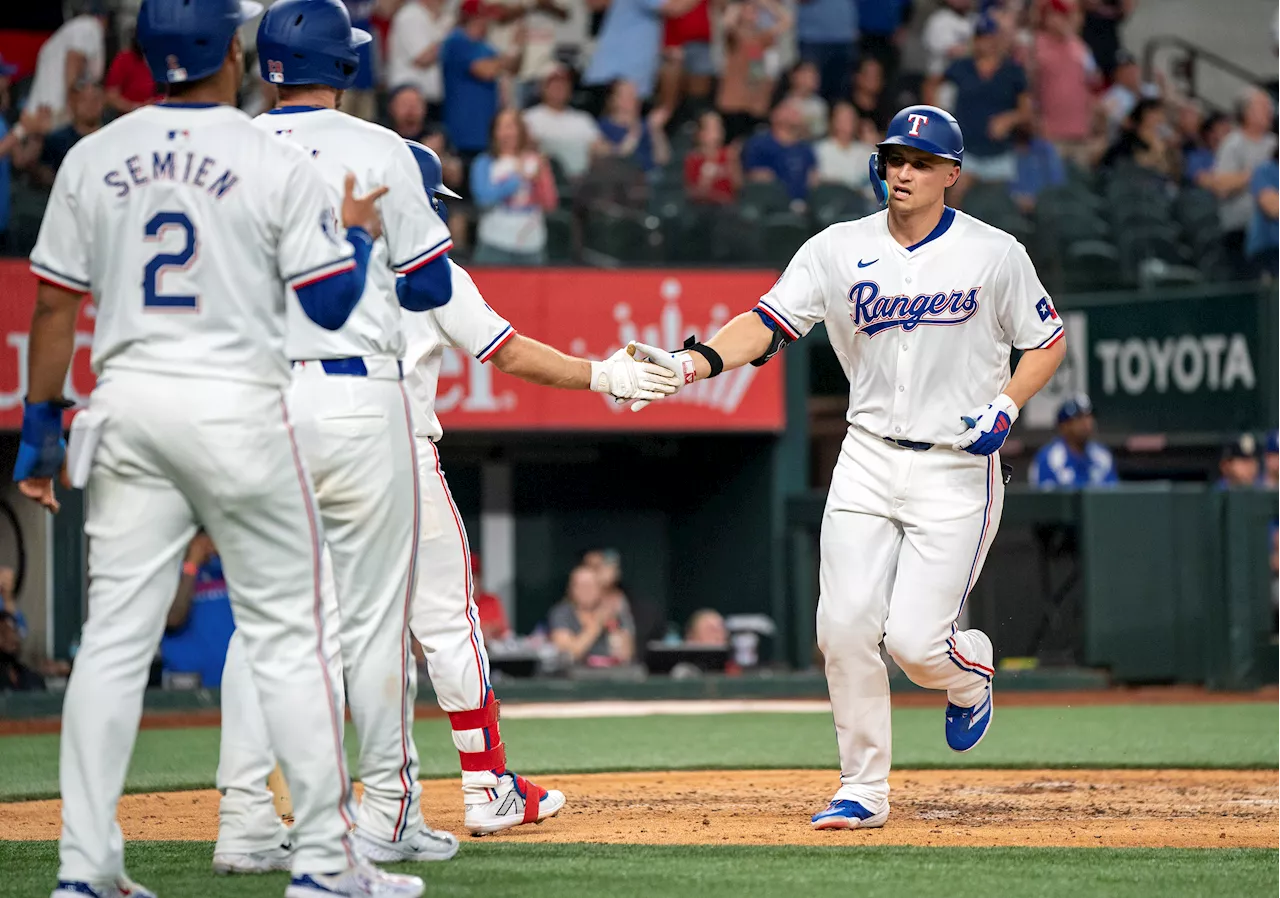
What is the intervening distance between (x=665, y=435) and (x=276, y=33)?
30.9 feet

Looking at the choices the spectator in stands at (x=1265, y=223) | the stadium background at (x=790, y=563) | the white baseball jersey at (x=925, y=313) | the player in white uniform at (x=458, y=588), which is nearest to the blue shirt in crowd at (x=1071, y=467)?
the stadium background at (x=790, y=563)

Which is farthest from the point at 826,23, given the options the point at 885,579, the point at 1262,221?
the point at 885,579

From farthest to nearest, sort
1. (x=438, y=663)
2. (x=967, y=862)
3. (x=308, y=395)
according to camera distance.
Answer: (x=438, y=663) → (x=967, y=862) → (x=308, y=395)

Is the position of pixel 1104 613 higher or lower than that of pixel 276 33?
lower

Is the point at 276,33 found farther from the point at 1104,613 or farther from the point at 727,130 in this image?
the point at 727,130

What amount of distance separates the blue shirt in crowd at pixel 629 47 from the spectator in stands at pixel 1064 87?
10.7 ft

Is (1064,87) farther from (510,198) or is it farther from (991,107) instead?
(510,198)

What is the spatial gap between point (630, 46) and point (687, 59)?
1.75 ft

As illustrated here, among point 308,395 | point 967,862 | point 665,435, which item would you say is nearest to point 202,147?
point 308,395

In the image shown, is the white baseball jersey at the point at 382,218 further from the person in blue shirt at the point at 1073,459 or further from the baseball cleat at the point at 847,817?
the person in blue shirt at the point at 1073,459

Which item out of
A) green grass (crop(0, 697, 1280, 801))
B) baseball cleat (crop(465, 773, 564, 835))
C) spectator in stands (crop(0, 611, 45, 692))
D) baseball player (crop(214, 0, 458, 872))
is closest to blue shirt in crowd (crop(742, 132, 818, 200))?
green grass (crop(0, 697, 1280, 801))

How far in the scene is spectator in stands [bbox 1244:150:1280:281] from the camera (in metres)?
12.9

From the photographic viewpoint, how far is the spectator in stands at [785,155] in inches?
523

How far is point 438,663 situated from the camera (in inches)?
197
